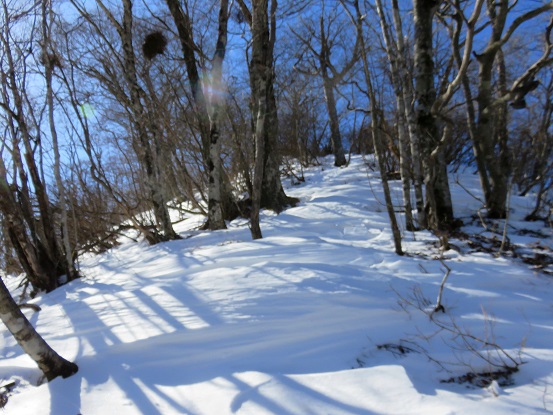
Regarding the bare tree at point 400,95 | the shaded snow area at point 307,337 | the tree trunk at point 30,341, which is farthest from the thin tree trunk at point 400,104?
the tree trunk at point 30,341

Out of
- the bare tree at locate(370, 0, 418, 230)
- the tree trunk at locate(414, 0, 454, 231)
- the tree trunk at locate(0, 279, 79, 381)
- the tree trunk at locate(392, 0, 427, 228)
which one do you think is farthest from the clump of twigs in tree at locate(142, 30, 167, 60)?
the tree trunk at locate(0, 279, 79, 381)

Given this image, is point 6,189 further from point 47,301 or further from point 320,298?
point 320,298

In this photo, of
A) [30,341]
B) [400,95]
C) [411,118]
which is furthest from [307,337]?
[400,95]

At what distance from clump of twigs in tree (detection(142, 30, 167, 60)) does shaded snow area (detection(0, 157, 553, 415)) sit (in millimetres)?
4965

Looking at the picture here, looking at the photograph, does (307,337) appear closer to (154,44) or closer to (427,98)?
(427,98)

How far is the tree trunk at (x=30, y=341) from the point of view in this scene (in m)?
2.25

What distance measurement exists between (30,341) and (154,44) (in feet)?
20.9

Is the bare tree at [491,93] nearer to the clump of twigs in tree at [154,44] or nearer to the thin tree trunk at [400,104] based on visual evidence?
the thin tree trunk at [400,104]

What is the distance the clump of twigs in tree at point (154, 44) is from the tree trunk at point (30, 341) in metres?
6.00

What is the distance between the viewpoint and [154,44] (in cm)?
682

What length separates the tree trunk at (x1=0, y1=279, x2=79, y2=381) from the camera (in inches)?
88.5

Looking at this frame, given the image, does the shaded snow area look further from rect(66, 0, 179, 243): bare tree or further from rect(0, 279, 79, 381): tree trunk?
rect(66, 0, 179, 243): bare tree

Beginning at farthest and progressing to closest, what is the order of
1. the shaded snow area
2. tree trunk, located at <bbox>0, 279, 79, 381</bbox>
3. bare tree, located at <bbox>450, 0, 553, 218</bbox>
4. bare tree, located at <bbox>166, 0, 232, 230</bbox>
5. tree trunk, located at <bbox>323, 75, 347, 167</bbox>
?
tree trunk, located at <bbox>323, 75, 347, 167</bbox>
bare tree, located at <bbox>166, 0, 232, 230</bbox>
bare tree, located at <bbox>450, 0, 553, 218</bbox>
tree trunk, located at <bbox>0, 279, 79, 381</bbox>
the shaded snow area

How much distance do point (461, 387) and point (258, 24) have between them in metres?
5.10
